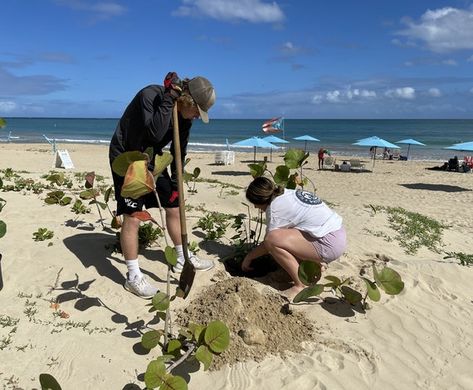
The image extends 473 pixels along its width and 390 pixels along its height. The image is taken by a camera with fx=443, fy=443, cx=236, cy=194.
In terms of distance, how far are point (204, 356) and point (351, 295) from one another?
1267 millimetres

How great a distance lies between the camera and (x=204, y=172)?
644 inches

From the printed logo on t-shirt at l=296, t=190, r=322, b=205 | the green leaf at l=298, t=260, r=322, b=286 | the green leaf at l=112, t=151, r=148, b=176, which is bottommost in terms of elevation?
the green leaf at l=298, t=260, r=322, b=286

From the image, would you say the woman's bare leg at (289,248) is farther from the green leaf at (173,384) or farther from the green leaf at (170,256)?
the green leaf at (173,384)

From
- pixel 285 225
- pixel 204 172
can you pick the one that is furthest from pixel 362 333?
pixel 204 172

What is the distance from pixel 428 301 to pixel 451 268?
822 millimetres

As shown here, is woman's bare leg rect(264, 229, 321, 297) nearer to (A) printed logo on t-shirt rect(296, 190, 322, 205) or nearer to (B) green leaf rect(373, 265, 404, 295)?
(A) printed logo on t-shirt rect(296, 190, 322, 205)

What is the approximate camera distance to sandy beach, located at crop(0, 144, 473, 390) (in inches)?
92.7

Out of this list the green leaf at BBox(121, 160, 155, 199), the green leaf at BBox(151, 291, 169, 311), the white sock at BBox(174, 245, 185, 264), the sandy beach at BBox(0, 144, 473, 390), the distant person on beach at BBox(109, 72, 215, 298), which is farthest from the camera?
the white sock at BBox(174, 245, 185, 264)

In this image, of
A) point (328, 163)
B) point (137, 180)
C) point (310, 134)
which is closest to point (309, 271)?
point (137, 180)

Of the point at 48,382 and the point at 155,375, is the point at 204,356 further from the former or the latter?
the point at 48,382

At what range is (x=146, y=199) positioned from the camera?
3.21 meters

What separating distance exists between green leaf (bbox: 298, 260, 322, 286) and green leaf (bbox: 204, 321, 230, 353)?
2.78 feet

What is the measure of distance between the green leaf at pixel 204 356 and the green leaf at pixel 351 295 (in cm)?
121

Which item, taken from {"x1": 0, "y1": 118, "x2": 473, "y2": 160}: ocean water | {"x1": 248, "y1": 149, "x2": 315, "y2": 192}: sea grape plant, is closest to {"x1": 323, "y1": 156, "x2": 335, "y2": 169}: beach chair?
{"x1": 0, "y1": 118, "x2": 473, "y2": 160}: ocean water
